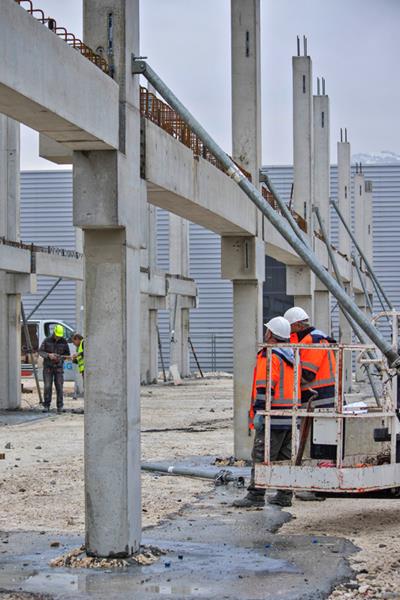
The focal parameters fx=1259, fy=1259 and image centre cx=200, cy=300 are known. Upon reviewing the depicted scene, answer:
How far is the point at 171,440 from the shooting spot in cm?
2095

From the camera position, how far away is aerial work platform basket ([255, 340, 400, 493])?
11.6 m

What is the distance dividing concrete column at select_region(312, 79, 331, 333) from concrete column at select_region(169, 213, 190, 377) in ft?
35.7

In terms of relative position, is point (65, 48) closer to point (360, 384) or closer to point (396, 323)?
point (396, 323)

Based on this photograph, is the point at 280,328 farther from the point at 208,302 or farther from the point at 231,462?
the point at 208,302

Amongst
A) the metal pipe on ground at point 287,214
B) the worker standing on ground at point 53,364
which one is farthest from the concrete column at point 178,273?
the metal pipe on ground at point 287,214

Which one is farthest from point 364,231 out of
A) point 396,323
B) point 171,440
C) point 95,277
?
point 95,277

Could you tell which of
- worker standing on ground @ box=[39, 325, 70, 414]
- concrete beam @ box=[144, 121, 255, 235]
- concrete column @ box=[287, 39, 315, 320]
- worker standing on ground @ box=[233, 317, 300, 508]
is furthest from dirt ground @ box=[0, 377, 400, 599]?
concrete beam @ box=[144, 121, 255, 235]

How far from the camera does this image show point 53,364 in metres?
26.9

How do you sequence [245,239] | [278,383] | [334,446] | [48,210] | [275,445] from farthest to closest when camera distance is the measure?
[48,210] → [245,239] → [275,445] → [278,383] → [334,446]

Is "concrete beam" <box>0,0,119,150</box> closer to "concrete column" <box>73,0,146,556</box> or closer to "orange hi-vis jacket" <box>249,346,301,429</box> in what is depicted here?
"concrete column" <box>73,0,146,556</box>

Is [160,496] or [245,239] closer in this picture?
[160,496]

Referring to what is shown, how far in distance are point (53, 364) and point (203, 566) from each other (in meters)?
17.0

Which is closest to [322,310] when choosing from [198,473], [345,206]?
[345,206]

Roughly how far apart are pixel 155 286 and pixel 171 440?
16.2m
